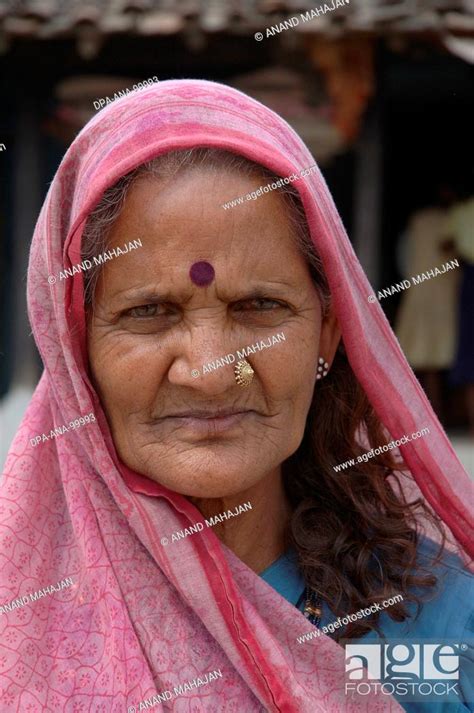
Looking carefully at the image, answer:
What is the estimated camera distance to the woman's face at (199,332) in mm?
1866

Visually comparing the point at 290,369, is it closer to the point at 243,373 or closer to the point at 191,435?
the point at 243,373

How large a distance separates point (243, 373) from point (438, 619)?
2.11 feet

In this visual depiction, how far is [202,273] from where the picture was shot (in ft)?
6.15

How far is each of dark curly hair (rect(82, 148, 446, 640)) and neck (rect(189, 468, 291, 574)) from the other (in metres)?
0.03

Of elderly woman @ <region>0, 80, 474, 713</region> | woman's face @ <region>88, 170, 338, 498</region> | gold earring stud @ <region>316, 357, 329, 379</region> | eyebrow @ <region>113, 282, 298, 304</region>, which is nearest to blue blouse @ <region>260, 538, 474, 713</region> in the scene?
elderly woman @ <region>0, 80, 474, 713</region>

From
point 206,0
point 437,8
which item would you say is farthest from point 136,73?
point 437,8

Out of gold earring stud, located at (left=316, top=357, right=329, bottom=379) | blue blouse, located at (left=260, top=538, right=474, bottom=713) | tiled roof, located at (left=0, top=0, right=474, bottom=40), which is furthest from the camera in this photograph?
tiled roof, located at (left=0, top=0, right=474, bottom=40)

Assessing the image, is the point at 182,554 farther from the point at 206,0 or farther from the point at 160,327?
the point at 206,0

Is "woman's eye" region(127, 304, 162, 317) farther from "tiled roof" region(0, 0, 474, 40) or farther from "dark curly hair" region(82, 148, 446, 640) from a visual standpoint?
"tiled roof" region(0, 0, 474, 40)

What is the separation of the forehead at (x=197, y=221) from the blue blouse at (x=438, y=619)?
65 cm

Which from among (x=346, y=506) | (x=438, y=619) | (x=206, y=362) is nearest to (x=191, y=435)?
(x=206, y=362)

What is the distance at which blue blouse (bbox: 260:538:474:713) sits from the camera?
205 cm

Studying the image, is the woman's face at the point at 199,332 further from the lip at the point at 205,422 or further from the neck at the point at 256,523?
the neck at the point at 256,523

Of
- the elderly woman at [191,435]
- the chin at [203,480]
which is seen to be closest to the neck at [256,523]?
the elderly woman at [191,435]
